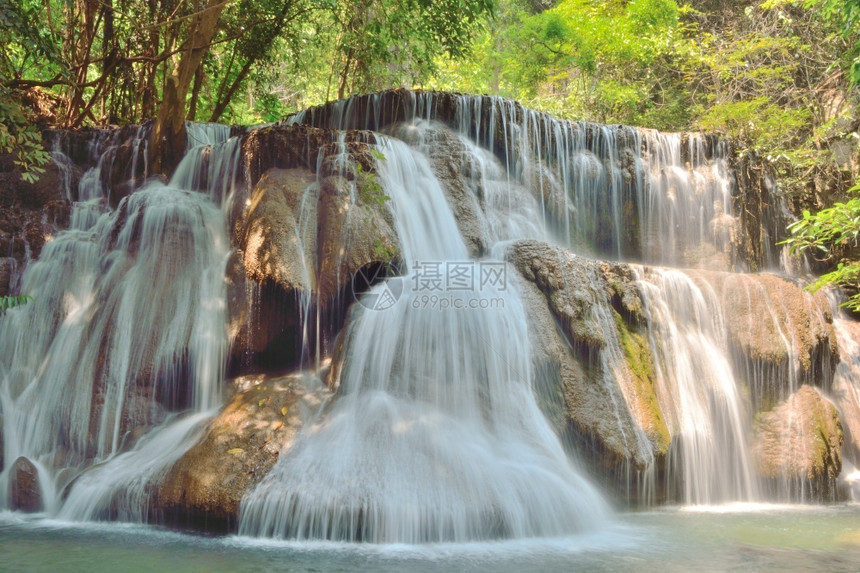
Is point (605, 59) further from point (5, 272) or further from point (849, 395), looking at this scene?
point (5, 272)

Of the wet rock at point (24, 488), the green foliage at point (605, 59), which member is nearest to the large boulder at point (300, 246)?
the wet rock at point (24, 488)

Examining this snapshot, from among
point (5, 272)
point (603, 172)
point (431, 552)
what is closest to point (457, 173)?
point (603, 172)

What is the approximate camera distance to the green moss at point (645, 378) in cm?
742

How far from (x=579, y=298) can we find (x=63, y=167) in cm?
721

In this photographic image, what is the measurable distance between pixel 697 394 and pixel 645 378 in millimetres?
859

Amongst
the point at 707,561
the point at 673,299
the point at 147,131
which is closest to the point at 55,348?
the point at 147,131

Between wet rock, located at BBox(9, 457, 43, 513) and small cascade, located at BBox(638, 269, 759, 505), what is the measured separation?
6.33m

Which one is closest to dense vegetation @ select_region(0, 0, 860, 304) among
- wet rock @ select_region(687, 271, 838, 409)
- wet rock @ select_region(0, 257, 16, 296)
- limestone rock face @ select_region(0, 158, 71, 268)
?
limestone rock face @ select_region(0, 158, 71, 268)

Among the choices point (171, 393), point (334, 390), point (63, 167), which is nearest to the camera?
point (334, 390)

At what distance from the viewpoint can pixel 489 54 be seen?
2086 centimetres

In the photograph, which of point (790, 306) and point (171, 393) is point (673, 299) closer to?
point (790, 306)

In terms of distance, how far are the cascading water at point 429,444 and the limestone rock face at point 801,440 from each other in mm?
2923

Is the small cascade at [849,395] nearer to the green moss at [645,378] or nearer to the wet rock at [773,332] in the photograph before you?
the wet rock at [773,332]

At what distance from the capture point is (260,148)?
26.2ft
